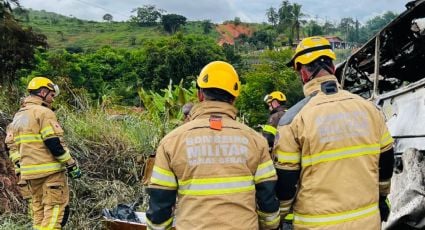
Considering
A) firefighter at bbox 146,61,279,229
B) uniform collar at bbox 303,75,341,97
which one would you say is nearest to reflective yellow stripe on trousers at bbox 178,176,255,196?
firefighter at bbox 146,61,279,229

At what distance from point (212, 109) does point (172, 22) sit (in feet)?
267

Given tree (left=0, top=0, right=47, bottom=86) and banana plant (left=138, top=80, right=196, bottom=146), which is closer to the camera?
banana plant (left=138, top=80, right=196, bottom=146)

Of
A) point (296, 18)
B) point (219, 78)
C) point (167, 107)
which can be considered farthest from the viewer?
point (296, 18)

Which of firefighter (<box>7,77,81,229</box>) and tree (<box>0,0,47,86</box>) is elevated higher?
tree (<box>0,0,47,86</box>)

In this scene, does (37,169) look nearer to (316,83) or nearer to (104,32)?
(316,83)

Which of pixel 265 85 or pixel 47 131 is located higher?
pixel 47 131

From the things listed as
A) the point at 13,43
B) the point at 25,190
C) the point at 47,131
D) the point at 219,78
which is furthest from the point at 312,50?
the point at 13,43

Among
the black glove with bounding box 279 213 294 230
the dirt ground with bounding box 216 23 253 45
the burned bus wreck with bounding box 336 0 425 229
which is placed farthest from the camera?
the dirt ground with bounding box 216 23 253 45

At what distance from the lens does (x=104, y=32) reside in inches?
3206

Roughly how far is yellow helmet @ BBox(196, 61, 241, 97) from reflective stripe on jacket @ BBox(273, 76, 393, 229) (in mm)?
358

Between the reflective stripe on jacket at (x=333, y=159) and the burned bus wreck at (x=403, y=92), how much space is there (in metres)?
1.00

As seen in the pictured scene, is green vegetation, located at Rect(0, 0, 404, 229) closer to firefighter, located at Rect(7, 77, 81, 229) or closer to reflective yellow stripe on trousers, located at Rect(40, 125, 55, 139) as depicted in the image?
firefighter, located at Rect(7, 77, 81, 229)

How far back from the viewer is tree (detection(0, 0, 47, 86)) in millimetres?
20266

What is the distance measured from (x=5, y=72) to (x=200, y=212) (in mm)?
19767
